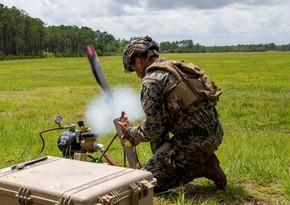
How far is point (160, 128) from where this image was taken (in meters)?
4.36

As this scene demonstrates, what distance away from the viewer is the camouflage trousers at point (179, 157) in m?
4.45

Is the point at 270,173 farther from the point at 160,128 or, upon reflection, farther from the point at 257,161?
the point at 160,128

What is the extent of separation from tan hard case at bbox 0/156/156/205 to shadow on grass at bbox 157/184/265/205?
1115 mm

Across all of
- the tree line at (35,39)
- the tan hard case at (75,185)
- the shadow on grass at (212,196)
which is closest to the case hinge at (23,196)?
the tan hard case at (75,185)

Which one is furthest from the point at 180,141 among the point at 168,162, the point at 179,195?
the point at 179,195

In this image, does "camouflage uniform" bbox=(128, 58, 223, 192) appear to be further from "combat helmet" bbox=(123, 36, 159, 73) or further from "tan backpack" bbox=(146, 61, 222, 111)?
"combat helmet" bbox=(123, 36, 159, 73)

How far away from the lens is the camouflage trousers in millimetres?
4449

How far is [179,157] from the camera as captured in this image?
4.52 meters

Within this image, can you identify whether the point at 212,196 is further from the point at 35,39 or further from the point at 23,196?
the point at 35,39

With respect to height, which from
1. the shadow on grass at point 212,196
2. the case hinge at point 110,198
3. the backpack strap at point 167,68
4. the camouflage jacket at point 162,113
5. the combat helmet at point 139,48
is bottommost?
the shadow on grass at point 212,196

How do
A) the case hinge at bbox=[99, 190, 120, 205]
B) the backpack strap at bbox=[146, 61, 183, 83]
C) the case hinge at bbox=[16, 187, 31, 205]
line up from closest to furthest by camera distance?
1. the case hinge at bbox=[99, 190, 120, 205]
2. the case hinge at bbox=[16, 187, 31, 205]
3. the backpack strap at bbox=[146, 61, 183, 83]

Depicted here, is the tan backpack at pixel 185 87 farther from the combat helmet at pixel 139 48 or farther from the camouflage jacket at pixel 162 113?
the combat helmet at pixel 139 48

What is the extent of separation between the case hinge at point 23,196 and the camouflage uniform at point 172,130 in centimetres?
162

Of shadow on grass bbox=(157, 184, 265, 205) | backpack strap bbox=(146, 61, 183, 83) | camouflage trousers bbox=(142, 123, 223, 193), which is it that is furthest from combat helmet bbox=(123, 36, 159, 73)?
shadow on grass bbox=(157, 184, 265, 205)
